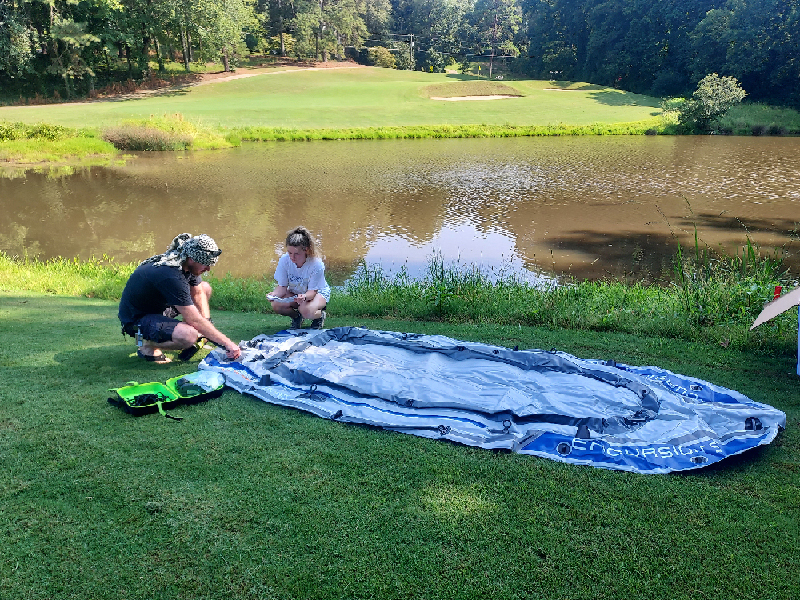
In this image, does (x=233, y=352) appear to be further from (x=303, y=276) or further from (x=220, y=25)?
(x=220, y=25)

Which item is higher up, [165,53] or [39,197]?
[165,53]

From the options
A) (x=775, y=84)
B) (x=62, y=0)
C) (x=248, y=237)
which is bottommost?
(x=248, y=237)

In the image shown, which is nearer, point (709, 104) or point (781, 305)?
point (781, 305)

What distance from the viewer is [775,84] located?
4481 cm

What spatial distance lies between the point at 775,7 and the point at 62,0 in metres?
54.7

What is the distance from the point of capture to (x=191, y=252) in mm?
5059

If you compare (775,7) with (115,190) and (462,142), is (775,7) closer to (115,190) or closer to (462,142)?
(462,142)

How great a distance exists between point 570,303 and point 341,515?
5.36 m

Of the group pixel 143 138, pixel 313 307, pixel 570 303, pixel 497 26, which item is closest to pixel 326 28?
pixel 497 26

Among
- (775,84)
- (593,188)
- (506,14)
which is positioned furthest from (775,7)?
(506,14)

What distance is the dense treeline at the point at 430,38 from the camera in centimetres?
4434

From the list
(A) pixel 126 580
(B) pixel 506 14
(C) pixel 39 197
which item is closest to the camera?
(A) pixel 126 580

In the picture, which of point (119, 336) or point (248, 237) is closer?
point (119, 336)

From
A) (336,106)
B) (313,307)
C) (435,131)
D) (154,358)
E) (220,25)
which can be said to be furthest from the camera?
(220,25)
